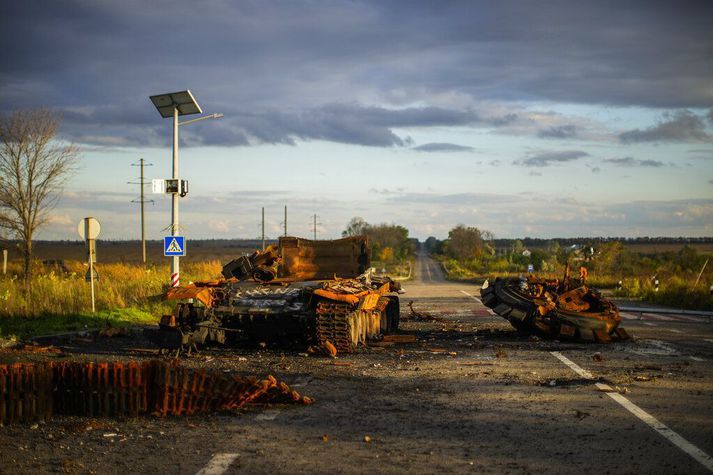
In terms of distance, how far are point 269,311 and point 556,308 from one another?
19.8 ft

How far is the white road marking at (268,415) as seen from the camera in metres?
8.86

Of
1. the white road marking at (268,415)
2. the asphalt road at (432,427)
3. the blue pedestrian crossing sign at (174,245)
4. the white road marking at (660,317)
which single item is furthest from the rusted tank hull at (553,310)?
the blue pedestrian crossing sign at (174,245)

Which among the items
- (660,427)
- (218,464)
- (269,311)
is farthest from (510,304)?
(218,464)

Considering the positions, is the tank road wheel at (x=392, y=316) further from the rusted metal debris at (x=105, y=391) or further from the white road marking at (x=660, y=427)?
the rusted metal debris at (x=105, y=391)

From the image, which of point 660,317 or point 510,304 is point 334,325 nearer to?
point 510,304

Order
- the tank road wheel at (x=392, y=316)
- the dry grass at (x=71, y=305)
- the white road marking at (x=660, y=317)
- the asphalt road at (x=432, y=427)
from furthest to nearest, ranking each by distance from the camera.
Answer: the white road marking at (x=660, y=317) < the dry grass at (x=71, y=305) < the tank road wheel at (x=392, y=316) < the asphalt road at (x=432, y=427)

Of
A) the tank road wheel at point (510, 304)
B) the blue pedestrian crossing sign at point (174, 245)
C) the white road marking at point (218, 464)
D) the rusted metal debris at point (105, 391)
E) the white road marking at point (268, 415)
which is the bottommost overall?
the white road marking at point (268, 415)

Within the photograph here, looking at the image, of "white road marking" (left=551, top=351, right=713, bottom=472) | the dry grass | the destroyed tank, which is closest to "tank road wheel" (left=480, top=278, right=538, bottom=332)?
the destroyed tank

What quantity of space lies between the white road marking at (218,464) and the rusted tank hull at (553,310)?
10.9 metres

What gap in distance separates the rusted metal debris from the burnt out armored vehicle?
205 inches

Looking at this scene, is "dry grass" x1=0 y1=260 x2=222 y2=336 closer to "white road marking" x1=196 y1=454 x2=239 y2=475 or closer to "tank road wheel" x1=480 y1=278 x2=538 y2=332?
"tank road wheel" x1=480 y1=278 x2=538 y2=332

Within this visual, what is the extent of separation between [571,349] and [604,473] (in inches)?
370

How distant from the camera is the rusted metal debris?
881 cm

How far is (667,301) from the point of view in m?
31.8
